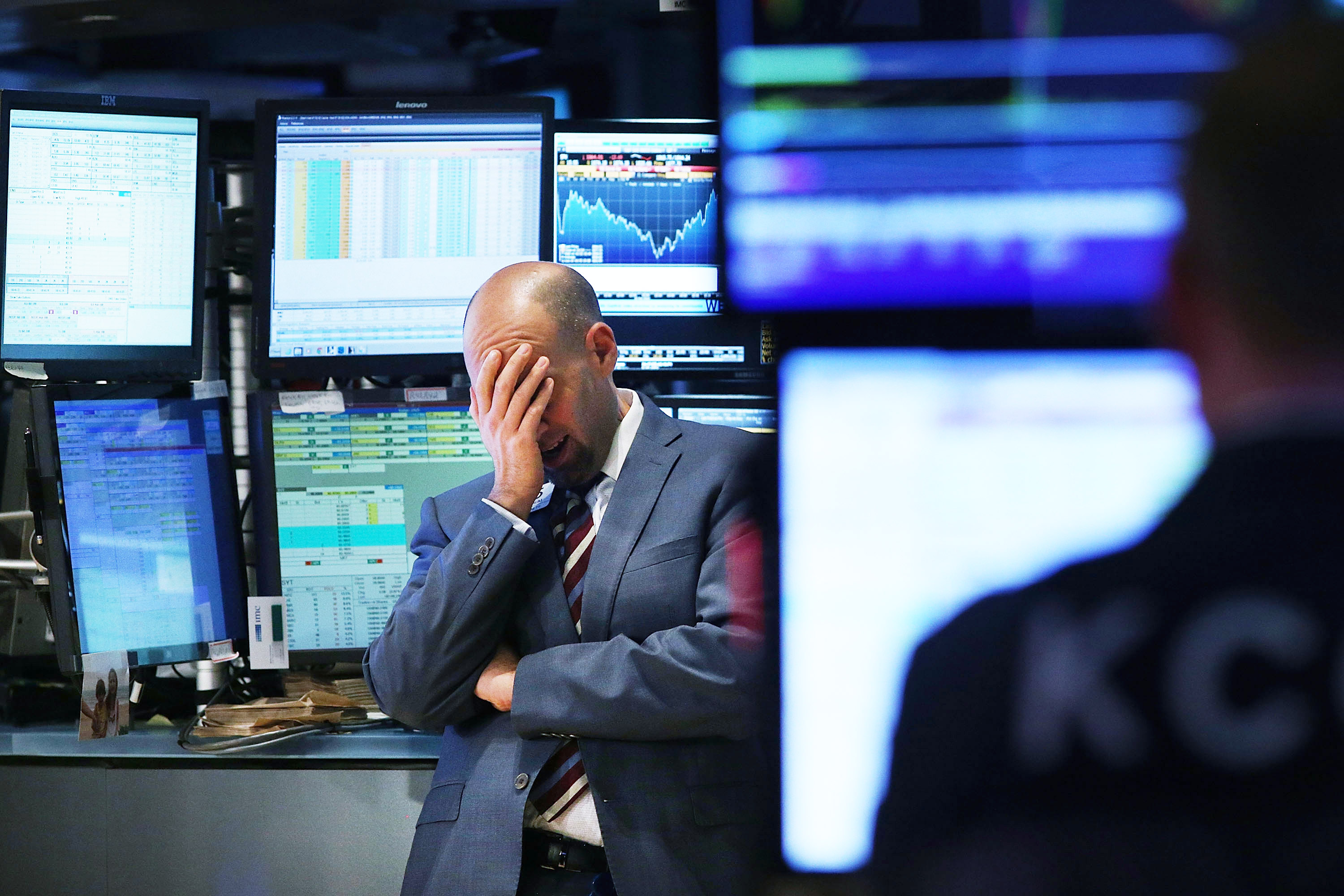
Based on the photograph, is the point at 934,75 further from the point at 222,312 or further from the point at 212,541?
the point at 222,312

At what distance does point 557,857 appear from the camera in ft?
5.04

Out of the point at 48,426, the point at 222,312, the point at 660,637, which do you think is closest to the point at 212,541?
the point at 48,426

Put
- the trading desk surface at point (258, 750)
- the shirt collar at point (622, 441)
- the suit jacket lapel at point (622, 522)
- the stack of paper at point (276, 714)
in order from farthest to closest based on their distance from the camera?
the stack of paper at point (276, 714)
the trading desk surface at point (258, 750)
the shirt collar at point (622, 441)
the suit jacket lapel at point (622, 522)

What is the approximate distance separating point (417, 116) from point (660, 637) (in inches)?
51.7

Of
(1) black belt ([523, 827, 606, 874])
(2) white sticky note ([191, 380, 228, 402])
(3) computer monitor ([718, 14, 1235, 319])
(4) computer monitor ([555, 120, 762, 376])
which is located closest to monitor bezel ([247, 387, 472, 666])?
(2) white sticky note ([191, 380, 228, 402])

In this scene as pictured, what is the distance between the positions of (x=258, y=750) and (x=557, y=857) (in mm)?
878

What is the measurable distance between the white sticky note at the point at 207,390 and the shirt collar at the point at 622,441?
3.59 ft

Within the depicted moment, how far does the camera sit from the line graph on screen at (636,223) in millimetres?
2262

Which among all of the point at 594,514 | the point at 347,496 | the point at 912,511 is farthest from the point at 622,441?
the point at 912,511

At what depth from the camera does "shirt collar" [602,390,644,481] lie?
1683mm

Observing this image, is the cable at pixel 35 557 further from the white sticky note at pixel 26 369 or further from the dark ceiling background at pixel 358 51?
the dark ceiling background at pixel 358 51

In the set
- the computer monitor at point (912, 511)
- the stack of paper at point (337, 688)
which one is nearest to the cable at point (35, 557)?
the stack of paper at point (337, 688)

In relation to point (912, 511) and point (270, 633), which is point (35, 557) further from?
point (912, 511)

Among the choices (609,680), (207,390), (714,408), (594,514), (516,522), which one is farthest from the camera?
(207,390)
